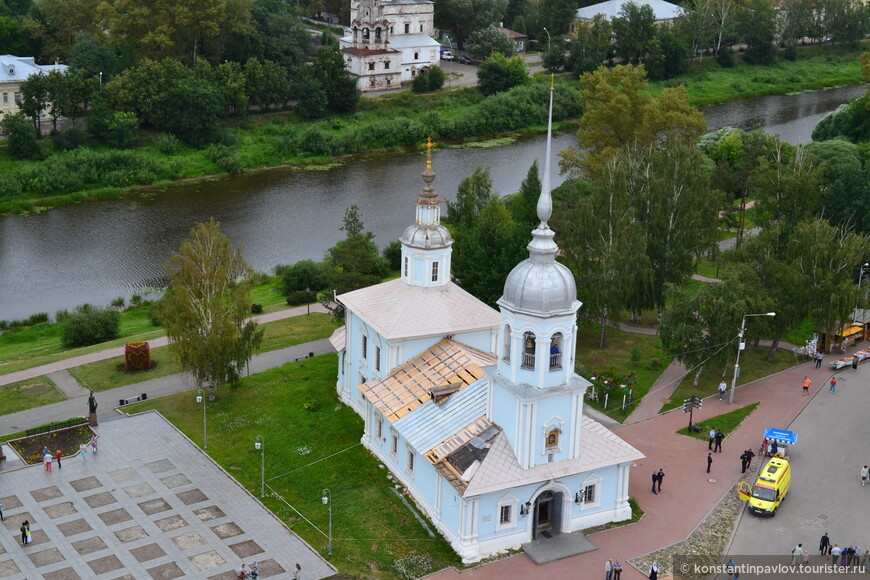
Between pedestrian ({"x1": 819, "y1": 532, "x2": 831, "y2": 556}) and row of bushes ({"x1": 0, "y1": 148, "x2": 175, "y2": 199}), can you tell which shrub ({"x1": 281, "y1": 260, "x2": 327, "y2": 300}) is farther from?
pedestrian ({"x1": 819, "y1": 532, "x2": 831, "y2": 556})

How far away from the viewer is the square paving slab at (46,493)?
130ft

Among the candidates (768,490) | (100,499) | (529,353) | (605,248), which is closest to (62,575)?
(100,499)

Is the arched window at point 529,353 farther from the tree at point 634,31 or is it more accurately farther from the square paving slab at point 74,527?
the tree at point 634,31

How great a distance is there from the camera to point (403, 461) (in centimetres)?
4050

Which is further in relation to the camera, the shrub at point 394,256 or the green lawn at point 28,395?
the shrub at point 394,256

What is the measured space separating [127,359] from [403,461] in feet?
55.3

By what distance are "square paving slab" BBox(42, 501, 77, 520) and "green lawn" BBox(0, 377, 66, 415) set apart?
9326 mm

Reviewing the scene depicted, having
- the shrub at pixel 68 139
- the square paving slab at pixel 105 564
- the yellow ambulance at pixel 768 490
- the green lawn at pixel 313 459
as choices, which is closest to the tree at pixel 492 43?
the shrub at pixel 68 139

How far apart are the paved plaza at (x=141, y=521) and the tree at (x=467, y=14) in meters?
80.7

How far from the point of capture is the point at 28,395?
4853 cm

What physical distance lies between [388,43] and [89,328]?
56.7m

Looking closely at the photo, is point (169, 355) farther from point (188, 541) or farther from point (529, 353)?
point (529, 353)

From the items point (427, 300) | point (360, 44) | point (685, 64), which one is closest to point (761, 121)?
point (685, 64)

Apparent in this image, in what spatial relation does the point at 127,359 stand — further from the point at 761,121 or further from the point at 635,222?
the point at 761,121
